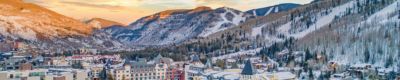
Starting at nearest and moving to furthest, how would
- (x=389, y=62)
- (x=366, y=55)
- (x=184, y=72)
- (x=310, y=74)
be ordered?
(x=184, y=72) < (x=310, y=74) < (x=389, y=62) < (x=366, y=55)

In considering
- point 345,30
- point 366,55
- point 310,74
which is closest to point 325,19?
point 345,30

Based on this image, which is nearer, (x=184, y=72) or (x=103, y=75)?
(x=103, y=75)

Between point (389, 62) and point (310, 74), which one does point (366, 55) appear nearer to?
point (389, 62)

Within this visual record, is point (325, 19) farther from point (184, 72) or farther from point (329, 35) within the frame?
point (184, 72)

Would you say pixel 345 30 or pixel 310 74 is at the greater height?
pixel 345 30

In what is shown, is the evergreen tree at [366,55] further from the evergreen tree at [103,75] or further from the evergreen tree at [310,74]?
the evergreen tree at [103,75]

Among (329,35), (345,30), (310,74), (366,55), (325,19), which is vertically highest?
(325,19)

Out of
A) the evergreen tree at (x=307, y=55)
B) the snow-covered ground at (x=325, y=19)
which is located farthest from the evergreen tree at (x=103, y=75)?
the snow-covered ground at (x=325, y=19)

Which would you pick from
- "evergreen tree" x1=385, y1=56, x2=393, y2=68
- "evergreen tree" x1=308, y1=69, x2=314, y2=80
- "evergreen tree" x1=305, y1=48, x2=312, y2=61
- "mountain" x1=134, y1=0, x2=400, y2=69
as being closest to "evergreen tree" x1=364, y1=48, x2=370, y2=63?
"mountain" x1=134, y1=0, x2=400, y2=69

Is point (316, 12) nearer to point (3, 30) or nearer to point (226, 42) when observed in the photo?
point (226, 42)

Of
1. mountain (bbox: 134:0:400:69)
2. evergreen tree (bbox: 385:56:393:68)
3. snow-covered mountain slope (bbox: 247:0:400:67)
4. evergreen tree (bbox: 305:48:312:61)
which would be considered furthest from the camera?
evergreen tree (bbox: 305:48:312:61)

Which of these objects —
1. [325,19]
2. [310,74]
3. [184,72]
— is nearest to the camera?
[184,72]

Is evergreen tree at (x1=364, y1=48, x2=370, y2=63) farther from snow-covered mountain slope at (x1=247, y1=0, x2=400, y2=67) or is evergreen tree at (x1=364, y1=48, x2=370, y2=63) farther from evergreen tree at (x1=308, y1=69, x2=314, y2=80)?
evergreen tree at (x1=308, y1=69, x2=314, y2=80)
